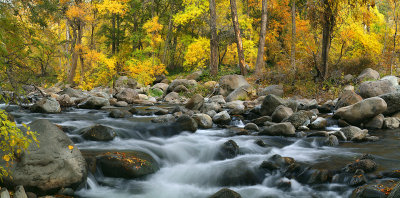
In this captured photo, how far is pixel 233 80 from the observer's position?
15.8 m

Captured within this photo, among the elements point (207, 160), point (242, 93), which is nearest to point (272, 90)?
point (242, 93)

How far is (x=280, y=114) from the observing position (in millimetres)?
8992

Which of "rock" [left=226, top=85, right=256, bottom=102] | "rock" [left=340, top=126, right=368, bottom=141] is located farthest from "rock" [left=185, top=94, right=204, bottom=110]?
"rock" [left=340, top=126, right=368, bottom=141]

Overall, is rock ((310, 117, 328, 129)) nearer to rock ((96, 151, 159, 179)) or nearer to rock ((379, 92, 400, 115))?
rock ((379, 92, 400, 115))

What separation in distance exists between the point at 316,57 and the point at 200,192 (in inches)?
437

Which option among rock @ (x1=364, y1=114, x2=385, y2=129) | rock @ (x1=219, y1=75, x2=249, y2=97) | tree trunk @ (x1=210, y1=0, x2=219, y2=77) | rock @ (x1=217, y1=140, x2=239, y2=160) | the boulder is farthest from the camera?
tree trunk @ (x1=210, y1=0, x2=219, y2=77)

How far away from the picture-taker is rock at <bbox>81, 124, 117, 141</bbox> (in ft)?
21.9

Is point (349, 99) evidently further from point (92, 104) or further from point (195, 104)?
point (92, 104)

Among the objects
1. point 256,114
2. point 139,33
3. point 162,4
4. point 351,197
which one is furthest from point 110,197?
point 162,4

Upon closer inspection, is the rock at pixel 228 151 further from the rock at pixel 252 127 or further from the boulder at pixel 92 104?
the boulder at pixel 92 104

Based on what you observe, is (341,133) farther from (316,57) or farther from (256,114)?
(316,57)

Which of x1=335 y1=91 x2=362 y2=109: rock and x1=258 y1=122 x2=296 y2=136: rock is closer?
x1=258 y1=122 x2=296 y2=136: rock

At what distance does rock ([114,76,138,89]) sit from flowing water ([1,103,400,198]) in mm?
12356

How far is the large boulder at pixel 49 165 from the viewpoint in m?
4.10
